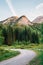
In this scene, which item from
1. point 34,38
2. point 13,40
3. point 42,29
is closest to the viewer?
point 42,29

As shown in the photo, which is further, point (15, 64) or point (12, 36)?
point (12, 36)

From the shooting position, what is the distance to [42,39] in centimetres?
948

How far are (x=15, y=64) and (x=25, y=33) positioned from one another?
68924mm

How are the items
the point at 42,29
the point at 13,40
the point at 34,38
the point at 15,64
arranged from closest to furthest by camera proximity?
1. the point at 42,29
2. the point at 15,64
3. the point at 34,38
4. the point at 13,40

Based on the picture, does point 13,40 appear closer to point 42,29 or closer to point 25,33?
point 25,33

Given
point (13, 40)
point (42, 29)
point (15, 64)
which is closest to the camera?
point (42, 29)

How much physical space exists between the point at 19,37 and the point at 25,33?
2.52 m

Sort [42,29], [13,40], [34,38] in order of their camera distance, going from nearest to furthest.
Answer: [42,29] → [34,38] → [13,40]

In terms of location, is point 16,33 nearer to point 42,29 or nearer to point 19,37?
point 19,37

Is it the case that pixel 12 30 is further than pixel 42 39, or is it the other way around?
pixel 12 30

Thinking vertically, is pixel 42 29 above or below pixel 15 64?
above

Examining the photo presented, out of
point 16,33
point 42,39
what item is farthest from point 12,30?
point 42,39

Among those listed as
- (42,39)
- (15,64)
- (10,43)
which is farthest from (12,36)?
(42,39)

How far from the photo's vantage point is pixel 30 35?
87500 millimetres
